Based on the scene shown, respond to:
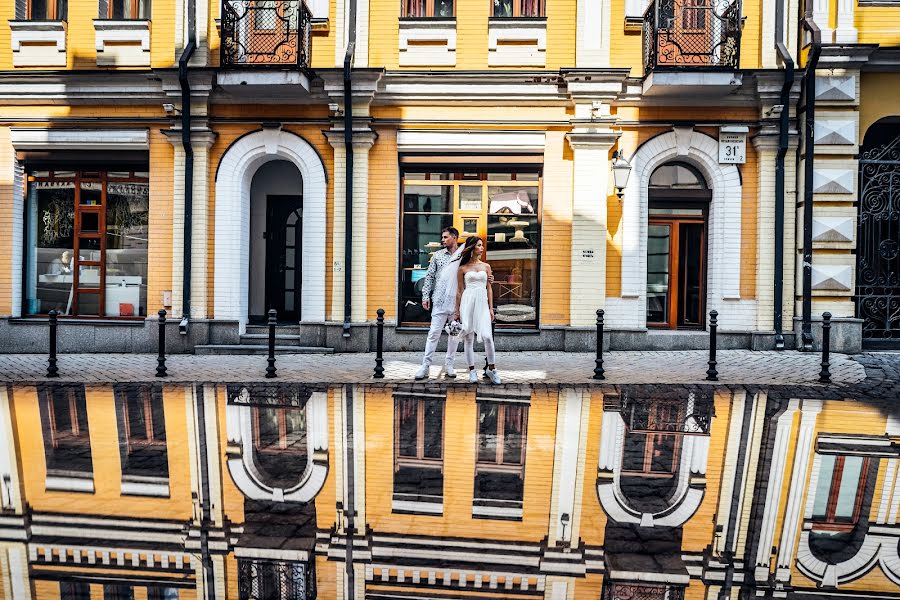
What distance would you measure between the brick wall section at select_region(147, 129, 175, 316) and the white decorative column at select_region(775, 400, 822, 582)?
39.3ft

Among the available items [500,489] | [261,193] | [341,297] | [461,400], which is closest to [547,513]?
[500,489]

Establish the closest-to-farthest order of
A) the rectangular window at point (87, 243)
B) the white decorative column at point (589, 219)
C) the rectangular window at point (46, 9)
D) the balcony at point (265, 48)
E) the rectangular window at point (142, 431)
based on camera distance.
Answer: the rectangular window at point (142, 431) → the balcony at point (265, 48) → the white decorative column at point (589, 219) → the rectangular window at point (46, 9) → the rectangular window at point (87, 243)

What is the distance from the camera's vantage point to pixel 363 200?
15656 mm

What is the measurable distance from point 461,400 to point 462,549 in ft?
17.9

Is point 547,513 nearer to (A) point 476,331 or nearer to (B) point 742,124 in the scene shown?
(A) point 476,331

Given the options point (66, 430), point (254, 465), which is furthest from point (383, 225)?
point (254, 465)

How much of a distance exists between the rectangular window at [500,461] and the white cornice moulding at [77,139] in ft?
33.3

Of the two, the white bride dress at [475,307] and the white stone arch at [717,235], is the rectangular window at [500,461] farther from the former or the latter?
the white stone arch at [717,235]

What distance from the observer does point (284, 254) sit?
56.9 ft

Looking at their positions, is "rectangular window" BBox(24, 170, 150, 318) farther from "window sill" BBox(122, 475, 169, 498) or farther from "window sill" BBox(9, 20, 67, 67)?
"window sill" BBox(122, 475, 169, 498)

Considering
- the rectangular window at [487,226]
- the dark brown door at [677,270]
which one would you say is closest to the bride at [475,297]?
the rectangular window at [487,226]

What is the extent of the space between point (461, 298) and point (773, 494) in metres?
6.30

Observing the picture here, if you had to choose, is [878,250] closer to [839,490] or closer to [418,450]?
[839,490]

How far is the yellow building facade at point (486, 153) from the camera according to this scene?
15133mm
